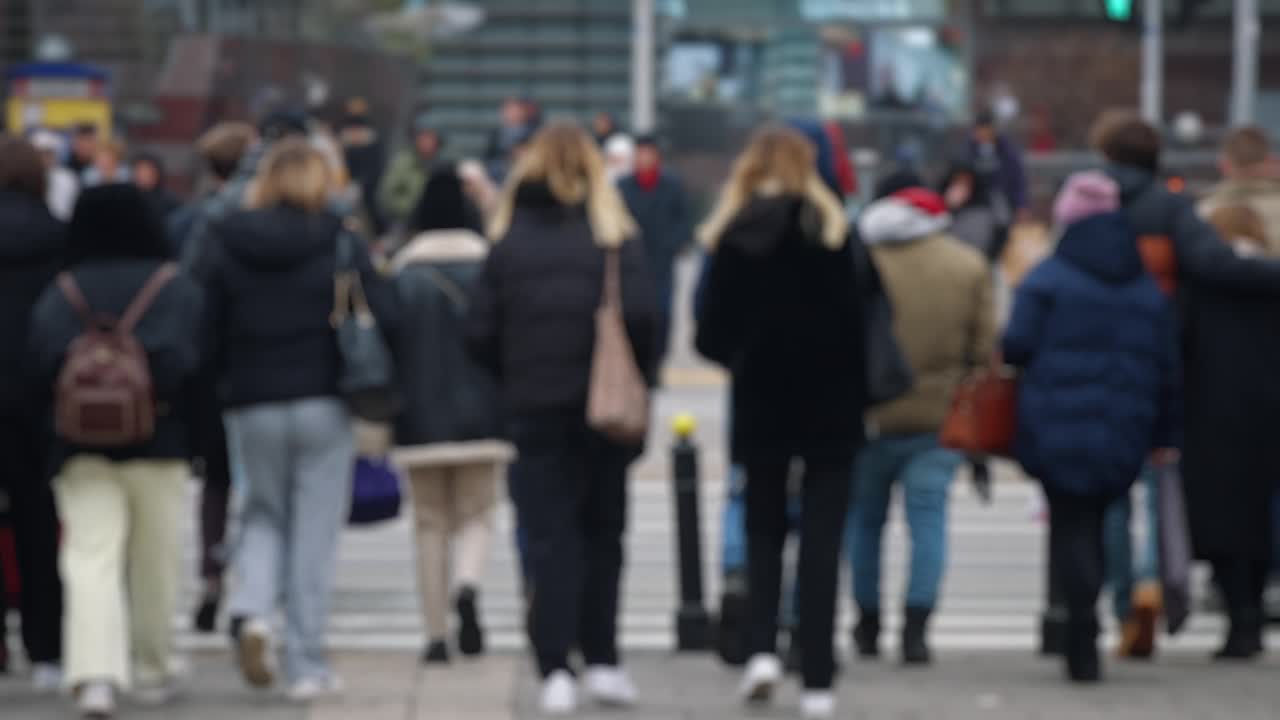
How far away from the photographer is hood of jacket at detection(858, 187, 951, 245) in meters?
10.8

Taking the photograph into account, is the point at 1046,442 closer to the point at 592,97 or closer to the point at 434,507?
the point at 434,507

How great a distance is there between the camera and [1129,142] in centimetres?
1087

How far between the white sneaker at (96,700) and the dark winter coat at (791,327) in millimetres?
2206

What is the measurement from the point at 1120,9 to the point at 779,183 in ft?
20.2

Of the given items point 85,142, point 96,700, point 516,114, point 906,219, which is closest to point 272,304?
point 96,700

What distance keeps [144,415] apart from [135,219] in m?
0.69

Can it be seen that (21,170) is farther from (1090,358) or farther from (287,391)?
(1090,358)

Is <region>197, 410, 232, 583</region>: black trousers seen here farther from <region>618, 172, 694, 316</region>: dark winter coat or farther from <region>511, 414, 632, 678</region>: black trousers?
<region>618, 172, 694, 316</region>: dark winter coat

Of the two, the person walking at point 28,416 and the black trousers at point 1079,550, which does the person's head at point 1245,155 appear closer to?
the black trousers at point 1079,550

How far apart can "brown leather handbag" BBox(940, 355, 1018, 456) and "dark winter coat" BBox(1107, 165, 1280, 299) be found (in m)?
0.77

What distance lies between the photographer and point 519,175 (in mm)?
9891

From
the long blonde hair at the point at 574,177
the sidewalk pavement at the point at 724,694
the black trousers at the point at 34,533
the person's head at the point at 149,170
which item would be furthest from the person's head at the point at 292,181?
the person's head at the point at 149,170

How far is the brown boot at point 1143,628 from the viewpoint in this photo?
11047mm

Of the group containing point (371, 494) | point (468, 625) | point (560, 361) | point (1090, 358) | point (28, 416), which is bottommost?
point (468, 625)
